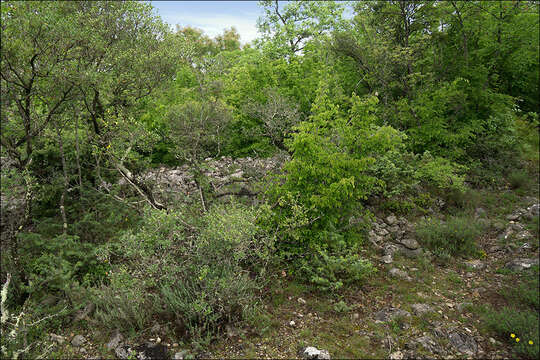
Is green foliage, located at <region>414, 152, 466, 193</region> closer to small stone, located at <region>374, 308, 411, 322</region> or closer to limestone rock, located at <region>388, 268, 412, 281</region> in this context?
limestone rock, located at <region>388, 268, 412, 281</region>

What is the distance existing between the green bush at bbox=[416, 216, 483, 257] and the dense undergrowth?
4 cm

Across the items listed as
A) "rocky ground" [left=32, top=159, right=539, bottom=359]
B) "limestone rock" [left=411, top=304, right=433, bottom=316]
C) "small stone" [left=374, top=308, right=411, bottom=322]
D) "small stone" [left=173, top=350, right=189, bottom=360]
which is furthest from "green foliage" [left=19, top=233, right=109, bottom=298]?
"limestone rock" [left=411, top=304, right=433, bottom=316]

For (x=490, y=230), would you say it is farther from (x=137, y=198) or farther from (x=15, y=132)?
(x=15, y=132)

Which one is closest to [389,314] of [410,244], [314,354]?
[314,354]

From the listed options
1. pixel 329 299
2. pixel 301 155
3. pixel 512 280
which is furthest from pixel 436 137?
pixel 329 299

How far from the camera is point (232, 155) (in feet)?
40.7

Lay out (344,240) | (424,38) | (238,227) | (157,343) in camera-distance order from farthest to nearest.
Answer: (424,38) → (344,240) → (238,227) → (157,343)

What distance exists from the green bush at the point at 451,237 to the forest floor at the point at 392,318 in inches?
10.0

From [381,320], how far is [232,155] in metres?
8.52

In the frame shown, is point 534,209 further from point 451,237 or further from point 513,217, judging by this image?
point 451,237

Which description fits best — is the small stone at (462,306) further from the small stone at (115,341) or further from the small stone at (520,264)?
the small stone at (115,341)

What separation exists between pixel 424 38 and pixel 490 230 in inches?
231

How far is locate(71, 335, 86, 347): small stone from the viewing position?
4996 millimetres

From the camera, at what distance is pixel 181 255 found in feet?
18.8
